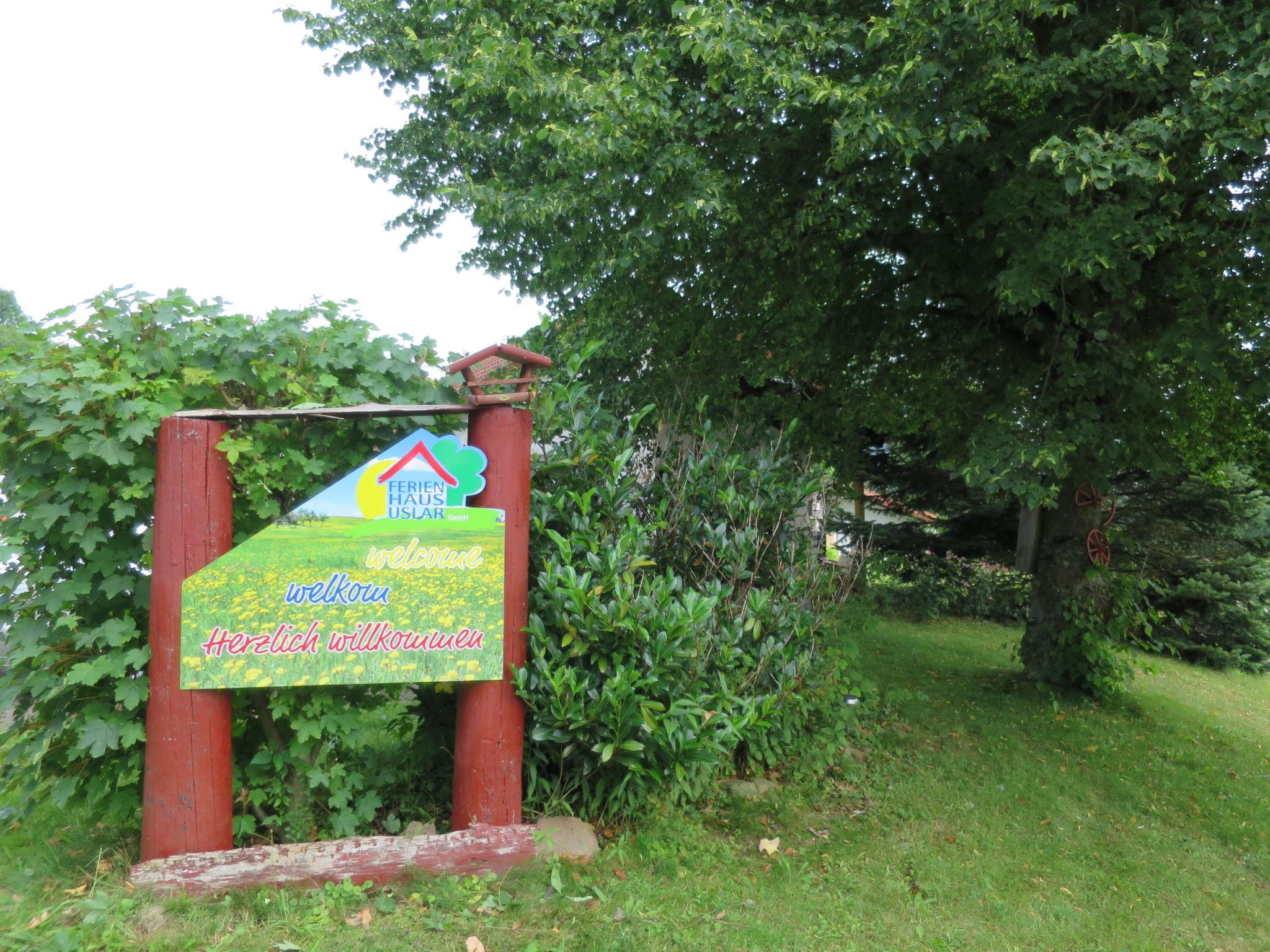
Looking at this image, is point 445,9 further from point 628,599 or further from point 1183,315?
point 1183,315

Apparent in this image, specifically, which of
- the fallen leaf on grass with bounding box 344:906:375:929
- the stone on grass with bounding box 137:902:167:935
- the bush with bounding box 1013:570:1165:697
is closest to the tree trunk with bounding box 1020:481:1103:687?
the bush with bounding box 1013:570:1165:697

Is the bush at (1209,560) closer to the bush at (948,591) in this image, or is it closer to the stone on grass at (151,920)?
the bush at (948,591)

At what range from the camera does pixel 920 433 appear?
535 inches

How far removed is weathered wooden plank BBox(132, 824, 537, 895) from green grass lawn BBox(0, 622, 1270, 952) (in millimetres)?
72

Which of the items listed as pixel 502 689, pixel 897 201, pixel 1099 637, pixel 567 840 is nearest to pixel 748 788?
pixel 567 840

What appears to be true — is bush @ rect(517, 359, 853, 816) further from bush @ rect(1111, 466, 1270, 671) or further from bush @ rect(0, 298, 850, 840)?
bush @ rect(1111, 466, 1270, 671)

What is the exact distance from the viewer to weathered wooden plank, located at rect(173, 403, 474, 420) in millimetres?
3781

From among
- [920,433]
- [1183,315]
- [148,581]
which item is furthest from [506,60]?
[920,433]

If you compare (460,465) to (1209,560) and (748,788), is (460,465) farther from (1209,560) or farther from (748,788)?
(1209,560)

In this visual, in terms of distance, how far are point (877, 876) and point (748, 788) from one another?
3.62ft

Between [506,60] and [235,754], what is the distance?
4.98 m

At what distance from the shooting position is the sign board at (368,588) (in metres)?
3.79

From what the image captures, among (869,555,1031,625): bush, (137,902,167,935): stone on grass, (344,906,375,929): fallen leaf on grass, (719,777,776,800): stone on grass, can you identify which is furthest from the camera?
(869,555,1031,625): bush

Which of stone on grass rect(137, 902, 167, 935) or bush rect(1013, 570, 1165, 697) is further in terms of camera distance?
bush rect(1013, 570, 1165, 697)
